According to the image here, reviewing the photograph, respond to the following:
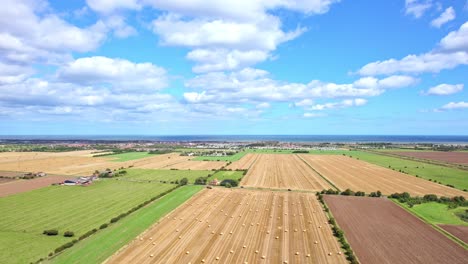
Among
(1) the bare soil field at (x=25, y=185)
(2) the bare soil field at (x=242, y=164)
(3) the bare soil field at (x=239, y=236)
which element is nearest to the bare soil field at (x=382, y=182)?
(3) the bare soil field at (x=239, y=236)

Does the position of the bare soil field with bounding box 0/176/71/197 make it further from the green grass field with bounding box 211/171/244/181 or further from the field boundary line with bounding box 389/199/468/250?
→ the field boundary line with bounding box 389/199/468/250

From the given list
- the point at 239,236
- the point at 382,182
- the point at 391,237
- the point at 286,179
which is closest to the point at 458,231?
the point at 391,237

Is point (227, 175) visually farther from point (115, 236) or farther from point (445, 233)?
point (445, 233)

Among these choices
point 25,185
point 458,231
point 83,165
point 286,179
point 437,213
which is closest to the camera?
point 458,231

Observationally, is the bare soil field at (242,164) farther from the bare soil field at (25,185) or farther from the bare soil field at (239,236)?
the bare soil field at (25,185)

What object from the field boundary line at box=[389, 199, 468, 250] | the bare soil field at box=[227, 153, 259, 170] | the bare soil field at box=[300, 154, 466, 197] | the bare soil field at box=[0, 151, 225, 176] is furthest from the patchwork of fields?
the bare soil field at box=[227, 153, 259, 170]

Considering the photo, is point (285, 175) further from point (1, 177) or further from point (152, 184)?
point (1, 177)
